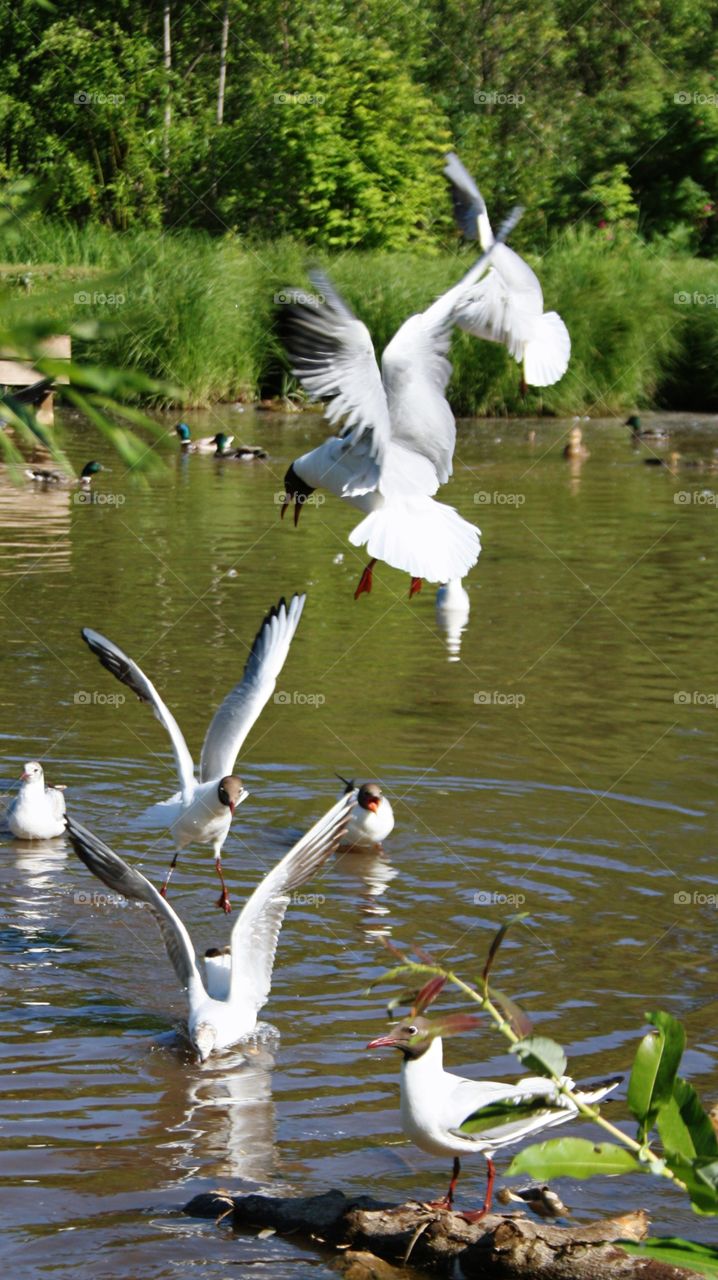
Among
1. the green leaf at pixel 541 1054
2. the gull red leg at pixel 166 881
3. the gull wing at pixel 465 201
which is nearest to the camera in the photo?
the green leaf at pixel 541 1054

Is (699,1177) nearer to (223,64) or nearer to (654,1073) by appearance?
(654,1073)

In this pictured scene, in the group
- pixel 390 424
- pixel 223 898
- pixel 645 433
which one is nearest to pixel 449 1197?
pixel 223 898

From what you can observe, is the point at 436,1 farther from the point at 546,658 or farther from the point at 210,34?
the point at 546,658

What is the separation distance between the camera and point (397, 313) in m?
23.2

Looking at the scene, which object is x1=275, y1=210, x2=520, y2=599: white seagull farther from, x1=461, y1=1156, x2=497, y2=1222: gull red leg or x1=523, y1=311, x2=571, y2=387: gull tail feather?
x1=461, y1=1156, x2=497, y2=1222: gull red leg

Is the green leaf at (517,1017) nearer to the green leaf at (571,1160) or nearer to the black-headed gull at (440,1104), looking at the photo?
the green leaf at (571,1160)

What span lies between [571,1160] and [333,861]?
526 cm

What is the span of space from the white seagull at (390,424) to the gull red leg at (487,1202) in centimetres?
217

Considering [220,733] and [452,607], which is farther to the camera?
[452,607]

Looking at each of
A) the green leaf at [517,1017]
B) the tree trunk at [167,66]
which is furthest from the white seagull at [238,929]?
the tree trunk at [167,66]

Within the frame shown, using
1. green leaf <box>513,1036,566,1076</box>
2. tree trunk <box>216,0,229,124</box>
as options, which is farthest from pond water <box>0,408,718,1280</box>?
tree trunk <box>216,0,229,124</box>

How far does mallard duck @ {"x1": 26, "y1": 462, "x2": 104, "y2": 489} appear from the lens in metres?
17.9

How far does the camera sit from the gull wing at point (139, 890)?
539 centimetres

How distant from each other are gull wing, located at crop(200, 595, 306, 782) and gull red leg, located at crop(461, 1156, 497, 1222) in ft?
Result: 8.16
